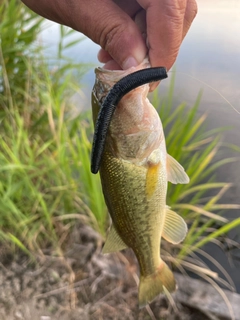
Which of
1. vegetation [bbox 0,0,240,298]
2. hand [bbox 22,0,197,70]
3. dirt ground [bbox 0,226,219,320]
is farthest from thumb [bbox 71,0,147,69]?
dirt ground [bbox 0,226,219,320]

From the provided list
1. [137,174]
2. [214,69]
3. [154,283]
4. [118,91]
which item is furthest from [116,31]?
[214,69]

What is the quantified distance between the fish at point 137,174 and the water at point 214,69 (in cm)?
128

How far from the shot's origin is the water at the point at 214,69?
10.1 feet

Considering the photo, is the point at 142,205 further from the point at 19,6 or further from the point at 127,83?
the point at 19,6

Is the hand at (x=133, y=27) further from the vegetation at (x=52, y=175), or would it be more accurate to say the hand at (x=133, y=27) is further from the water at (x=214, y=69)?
the water at (x=214, y=69)

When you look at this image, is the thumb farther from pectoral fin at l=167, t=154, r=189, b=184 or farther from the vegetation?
the vegetation

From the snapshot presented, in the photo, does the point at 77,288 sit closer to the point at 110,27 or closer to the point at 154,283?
the point at 154,283

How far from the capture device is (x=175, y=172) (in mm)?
1234

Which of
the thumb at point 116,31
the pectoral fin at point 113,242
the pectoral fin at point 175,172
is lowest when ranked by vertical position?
the pectoral fin at point 113,242

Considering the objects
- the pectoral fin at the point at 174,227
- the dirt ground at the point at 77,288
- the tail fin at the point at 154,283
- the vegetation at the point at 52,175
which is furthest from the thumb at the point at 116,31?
the dirt ground at the point at 77,288

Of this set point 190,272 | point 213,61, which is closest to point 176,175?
point 190,272

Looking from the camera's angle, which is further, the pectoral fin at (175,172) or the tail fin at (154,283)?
the tail fin at (154,283)

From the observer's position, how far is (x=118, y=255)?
2.26 meters

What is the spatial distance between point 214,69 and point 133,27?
3.66m
